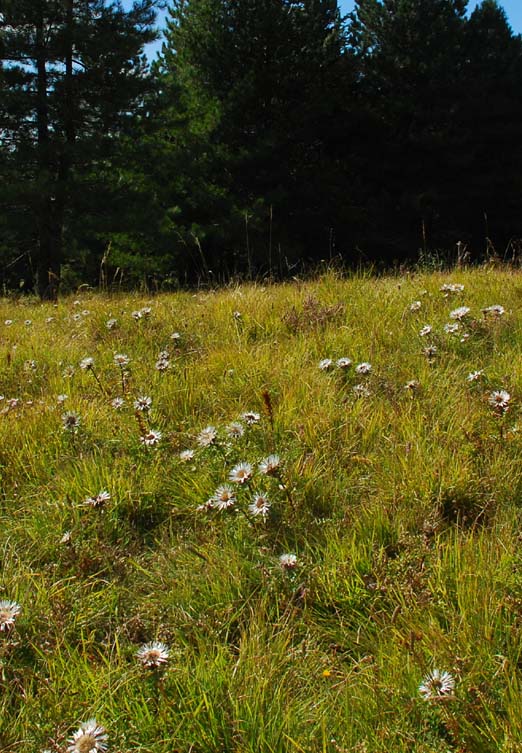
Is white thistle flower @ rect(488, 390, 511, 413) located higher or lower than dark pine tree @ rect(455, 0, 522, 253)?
lower

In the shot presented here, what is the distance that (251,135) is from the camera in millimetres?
20375

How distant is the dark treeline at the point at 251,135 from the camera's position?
15.2 m

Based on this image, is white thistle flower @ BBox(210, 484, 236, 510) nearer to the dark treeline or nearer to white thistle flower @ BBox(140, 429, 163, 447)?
white thistle flower @ BBox(140, 429, 163, 447)

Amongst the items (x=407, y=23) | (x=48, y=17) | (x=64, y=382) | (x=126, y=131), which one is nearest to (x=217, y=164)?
(x=126, y=131)

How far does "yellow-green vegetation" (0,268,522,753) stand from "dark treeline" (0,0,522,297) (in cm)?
1141

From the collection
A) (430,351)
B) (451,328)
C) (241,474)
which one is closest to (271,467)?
(241,474)

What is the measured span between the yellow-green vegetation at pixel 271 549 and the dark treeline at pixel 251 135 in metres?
11.4

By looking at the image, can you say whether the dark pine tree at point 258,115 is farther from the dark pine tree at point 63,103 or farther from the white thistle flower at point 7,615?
the white thistle flower at point 7,615

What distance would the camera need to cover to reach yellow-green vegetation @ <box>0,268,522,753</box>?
1.25 metres

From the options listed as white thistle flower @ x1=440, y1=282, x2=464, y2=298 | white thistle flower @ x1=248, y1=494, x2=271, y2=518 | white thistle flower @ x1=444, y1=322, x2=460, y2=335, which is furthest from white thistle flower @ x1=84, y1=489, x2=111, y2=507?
white thistle flower @ x1=440, y1=282, x2=464, y2=298

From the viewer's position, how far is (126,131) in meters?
15.9

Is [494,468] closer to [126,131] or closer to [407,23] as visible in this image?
[126,131]

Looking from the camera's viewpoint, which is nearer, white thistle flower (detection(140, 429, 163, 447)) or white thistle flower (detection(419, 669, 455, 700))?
white thistle flower (detection(419, 669, 455, 700))

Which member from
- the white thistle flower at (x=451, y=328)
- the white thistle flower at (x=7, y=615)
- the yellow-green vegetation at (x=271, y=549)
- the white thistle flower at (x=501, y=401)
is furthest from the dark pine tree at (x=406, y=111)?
the white thistle flower at (x=7, y=615)
